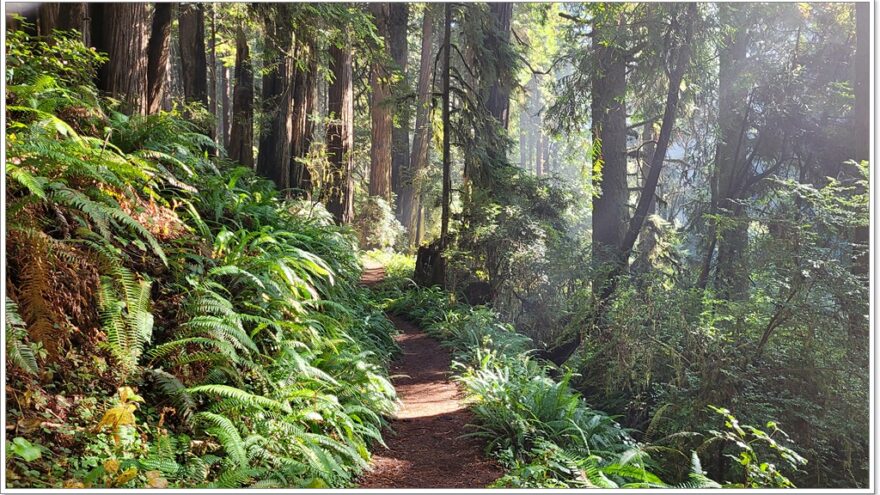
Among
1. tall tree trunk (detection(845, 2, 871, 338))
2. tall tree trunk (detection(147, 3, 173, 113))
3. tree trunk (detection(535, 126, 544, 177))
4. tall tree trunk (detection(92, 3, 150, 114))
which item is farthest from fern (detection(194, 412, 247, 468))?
Answer: tree trunk (detection(535, 126, 544, 177))

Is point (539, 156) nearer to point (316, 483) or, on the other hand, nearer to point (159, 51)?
point (159, 51)

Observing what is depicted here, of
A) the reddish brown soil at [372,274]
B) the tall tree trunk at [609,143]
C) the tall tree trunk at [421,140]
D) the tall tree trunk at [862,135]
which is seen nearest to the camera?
the tall tree trunk at [862,135]

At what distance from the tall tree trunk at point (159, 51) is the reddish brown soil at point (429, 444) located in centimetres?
504

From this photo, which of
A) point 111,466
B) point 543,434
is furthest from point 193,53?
point 111,466

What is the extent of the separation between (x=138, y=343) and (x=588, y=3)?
891 cm

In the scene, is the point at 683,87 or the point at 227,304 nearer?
the point at 227,304

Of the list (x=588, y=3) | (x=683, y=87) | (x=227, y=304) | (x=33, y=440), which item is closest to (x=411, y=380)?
(x=227, y=304)

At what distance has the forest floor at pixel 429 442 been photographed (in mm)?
4191

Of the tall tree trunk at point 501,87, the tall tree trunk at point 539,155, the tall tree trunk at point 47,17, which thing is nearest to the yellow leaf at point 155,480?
the tall tree trunk at point 47,17

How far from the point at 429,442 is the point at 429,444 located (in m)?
0.06

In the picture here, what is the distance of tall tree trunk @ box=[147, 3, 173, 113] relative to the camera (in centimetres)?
722

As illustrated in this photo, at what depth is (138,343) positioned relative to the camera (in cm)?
334

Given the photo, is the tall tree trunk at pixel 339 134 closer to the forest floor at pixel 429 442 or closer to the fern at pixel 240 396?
the forest floor at pixel 429 442

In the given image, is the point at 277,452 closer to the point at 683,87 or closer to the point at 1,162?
the point at 1,162
